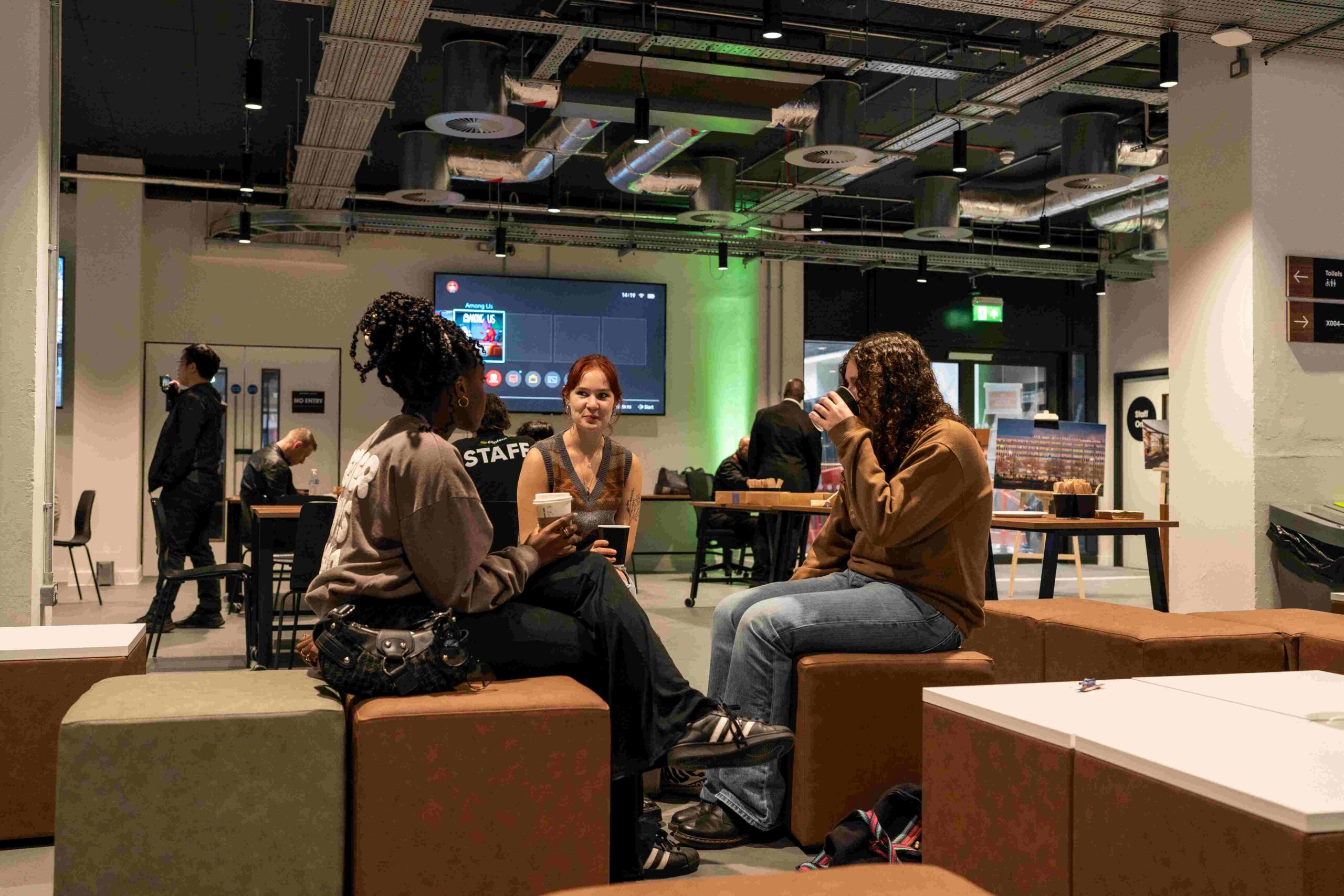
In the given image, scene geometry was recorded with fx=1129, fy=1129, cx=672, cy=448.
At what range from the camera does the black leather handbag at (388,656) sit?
2.16 meters

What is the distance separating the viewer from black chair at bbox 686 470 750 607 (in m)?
7.82

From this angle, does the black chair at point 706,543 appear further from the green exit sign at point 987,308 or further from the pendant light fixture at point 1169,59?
the pendant light fixture at point 1169,59

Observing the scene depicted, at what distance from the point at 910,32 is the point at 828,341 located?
17.8 ft

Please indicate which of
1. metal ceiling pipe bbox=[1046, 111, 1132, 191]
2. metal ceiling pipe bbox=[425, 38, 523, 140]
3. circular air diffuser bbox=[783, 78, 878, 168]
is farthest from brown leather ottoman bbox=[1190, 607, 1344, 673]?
metal ceiling pipe bbox=[1046, 111, 1132, 191]

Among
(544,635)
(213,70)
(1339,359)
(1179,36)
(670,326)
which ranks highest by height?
(213,70)

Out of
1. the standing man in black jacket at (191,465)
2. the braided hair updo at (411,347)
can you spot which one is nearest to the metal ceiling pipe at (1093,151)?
the standing man in black jacket at (191,465)

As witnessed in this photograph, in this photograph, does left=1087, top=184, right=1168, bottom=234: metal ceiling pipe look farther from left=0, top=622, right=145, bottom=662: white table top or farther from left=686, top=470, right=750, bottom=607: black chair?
left=0, top=622, right=145, bottom=662: white table top

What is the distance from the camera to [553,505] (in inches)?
96.7

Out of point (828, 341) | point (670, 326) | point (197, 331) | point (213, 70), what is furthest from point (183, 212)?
point (828, 341)

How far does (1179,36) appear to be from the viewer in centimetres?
546

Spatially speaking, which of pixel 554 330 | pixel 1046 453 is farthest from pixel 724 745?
pixel 554 330

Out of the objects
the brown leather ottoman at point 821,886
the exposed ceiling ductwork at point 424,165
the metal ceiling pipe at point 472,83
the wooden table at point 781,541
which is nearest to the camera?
the brown leather ottoman at point 821,886

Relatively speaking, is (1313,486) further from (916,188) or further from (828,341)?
(828,341)

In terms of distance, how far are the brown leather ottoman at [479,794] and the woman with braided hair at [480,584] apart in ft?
0.67
